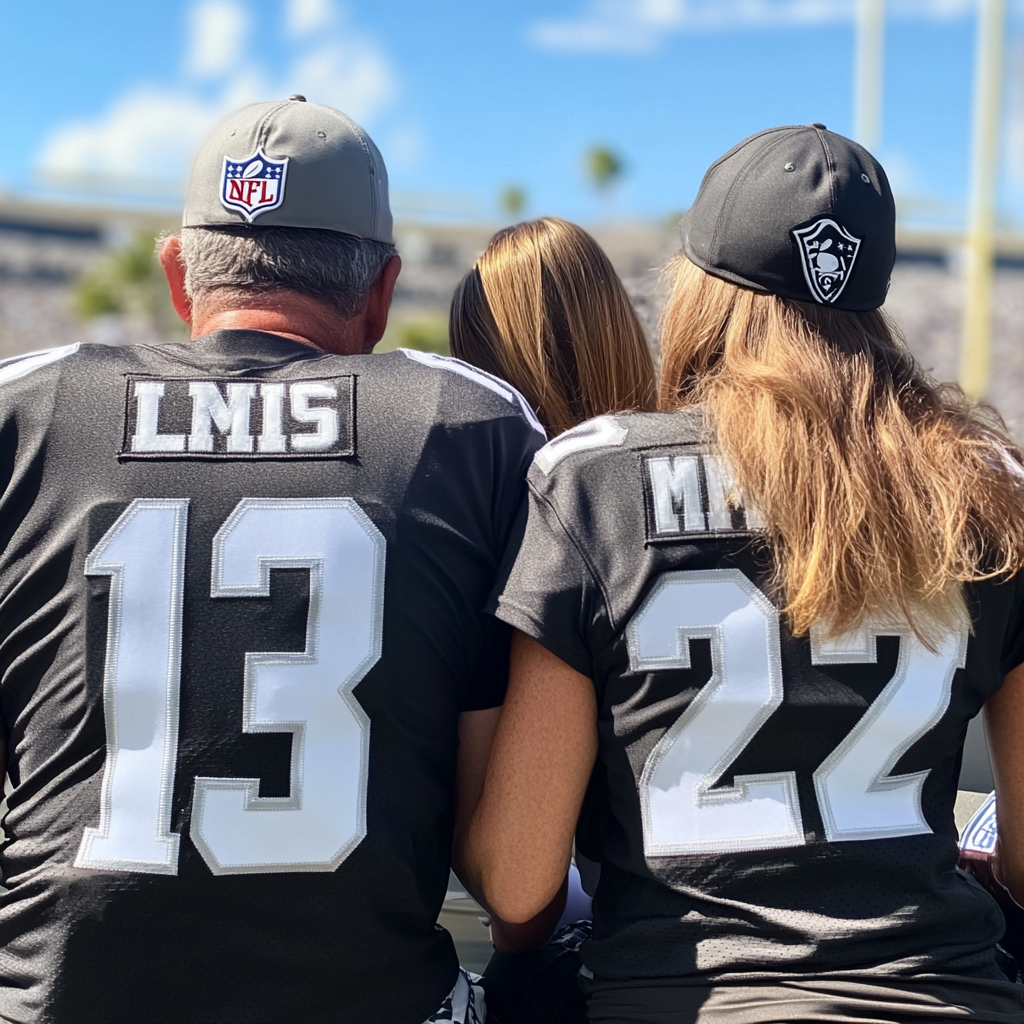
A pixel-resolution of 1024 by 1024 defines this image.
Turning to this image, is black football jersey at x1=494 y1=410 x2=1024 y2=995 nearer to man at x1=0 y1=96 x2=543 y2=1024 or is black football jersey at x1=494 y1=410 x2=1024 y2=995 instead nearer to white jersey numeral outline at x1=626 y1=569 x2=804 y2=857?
white jersey numeral outline at x1=626 y1=569 x2=804 y2=857

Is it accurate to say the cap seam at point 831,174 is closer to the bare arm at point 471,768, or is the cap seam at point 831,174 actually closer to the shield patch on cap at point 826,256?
the shield patch on cap at point 826,256

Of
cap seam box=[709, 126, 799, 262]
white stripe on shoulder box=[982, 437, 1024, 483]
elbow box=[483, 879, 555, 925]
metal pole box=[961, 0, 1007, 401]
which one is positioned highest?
metal pole box=[961, 0, 1007, 401]

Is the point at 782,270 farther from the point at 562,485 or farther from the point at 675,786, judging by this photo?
the point at 675,786

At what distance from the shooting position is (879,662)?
1.56m

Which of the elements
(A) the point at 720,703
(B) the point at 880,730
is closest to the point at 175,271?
(A) the point at 720,703

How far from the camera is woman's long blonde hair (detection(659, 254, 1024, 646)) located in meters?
1.53

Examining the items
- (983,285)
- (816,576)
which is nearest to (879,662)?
(816,576)

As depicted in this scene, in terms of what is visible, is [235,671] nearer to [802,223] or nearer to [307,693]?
[307,693]

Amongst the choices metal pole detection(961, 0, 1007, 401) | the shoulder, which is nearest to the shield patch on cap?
the shoulder

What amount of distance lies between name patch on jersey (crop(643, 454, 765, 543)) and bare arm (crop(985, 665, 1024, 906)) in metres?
0.47

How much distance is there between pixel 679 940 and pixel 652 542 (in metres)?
0.52

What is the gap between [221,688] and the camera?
1555 mm

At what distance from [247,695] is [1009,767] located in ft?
3.53

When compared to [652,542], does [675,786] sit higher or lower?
lower
